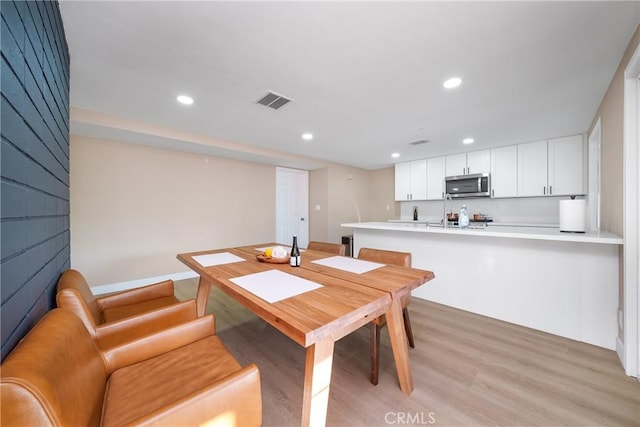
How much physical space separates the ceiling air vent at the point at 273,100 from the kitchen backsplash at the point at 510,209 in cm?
411

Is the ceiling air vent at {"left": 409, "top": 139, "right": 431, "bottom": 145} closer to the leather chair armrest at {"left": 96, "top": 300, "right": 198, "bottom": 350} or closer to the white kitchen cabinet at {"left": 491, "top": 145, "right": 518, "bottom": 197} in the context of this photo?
the white kitchen cabinet at {"left": 491, "top": 145, "right": 518, "bottom": 197}

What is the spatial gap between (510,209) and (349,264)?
13.6ft

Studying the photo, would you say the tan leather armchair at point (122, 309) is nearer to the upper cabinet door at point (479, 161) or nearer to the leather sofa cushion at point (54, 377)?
the leather sofa cushion at point (54, 377)

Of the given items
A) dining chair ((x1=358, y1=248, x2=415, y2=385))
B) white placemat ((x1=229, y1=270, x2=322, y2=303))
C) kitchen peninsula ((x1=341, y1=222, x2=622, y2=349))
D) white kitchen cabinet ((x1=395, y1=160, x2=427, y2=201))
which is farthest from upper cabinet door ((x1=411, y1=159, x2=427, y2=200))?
white placemat ((x1=229, y1=270, x2=322, y2=303))

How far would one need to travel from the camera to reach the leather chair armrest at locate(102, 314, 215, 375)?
112 cm

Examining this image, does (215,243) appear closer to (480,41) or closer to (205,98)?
(205,98)

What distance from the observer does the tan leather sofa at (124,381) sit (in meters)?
0.56

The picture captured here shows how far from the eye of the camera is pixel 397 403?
1.45m

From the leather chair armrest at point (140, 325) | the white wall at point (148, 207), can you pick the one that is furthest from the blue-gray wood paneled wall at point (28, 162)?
the white wall at point (148, 207)

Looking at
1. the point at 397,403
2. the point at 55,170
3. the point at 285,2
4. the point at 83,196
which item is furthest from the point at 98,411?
the point at 83,196

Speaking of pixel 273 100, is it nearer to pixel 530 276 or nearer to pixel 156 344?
pixel 156 344

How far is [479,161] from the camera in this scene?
4.39 meters

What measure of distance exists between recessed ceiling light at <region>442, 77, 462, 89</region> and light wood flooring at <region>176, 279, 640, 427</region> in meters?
2.26

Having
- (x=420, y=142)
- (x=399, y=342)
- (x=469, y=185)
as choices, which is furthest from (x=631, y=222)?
(x=469, y=185)
